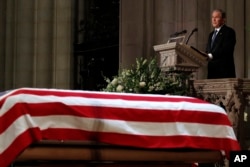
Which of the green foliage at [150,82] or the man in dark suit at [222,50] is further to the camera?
the man in dark suit at [222,50]

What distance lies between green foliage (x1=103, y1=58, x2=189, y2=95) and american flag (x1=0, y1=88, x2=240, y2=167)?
310 cm

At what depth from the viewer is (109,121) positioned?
3.95 meters

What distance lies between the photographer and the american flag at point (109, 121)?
3721 millimetres

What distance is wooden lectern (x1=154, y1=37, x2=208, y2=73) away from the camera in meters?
7.49

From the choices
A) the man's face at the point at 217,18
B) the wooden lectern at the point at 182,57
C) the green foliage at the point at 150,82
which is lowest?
the green foliage at the point at 150,82

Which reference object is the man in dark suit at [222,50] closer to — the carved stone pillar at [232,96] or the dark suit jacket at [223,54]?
the dark suit jacket at [223,54]

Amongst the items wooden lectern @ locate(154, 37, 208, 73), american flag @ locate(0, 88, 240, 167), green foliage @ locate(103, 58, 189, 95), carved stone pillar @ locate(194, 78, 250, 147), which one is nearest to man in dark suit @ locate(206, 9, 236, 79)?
wooden lectern @ locate(154, 37, 208, 73)

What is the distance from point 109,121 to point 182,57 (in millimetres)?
3719

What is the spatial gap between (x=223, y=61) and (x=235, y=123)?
3.87 feet

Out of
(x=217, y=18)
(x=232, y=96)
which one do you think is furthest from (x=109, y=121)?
(x=217, y=18)

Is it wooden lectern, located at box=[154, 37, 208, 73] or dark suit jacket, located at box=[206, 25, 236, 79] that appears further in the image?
dark suit jacket, located at box=[206, 25, 236, 79]

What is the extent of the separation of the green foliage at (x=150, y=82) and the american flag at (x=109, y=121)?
3.10m

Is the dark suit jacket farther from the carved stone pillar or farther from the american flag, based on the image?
the american flag

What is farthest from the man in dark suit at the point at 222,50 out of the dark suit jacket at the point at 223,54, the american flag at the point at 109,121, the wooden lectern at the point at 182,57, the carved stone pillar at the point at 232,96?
the american flag at the point at 109,121
